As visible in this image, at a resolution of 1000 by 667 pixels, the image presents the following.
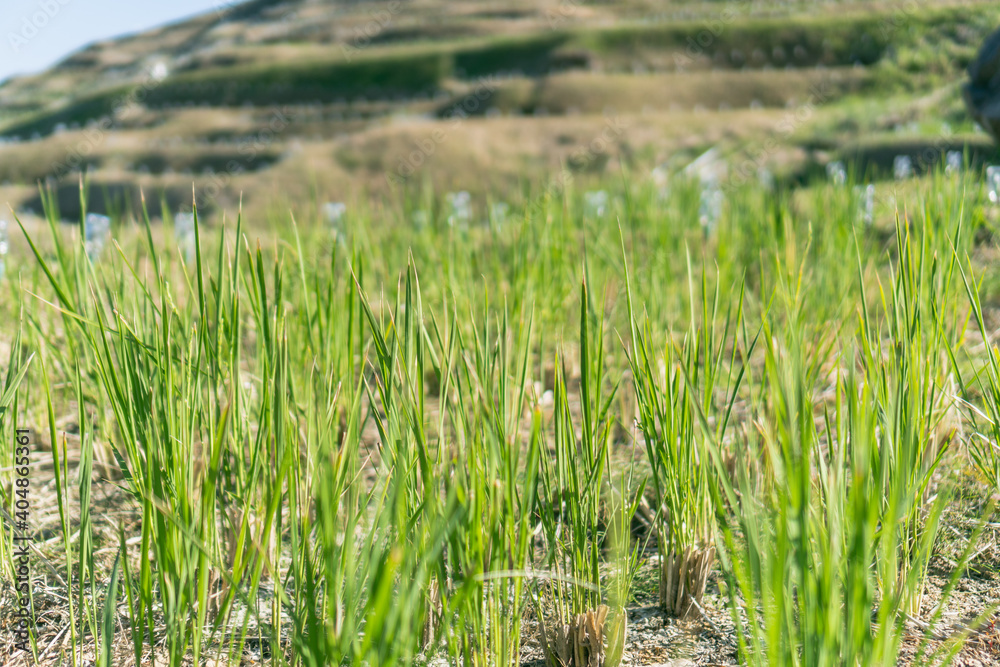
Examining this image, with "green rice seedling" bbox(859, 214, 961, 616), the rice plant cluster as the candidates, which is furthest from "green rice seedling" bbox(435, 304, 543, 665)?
"green rice seedling" bbox(859, 214, 961, 616)

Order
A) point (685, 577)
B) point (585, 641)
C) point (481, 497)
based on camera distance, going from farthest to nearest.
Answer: point (685, 577)
point (585, 641)
point (481, 497)

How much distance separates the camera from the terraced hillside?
10.8 metres

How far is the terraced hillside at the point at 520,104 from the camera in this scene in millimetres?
10758

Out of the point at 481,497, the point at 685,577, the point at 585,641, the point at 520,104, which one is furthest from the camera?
the point at 520,104

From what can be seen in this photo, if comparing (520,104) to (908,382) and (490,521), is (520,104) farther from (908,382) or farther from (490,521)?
(490,521)

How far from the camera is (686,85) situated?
1844 centimetres

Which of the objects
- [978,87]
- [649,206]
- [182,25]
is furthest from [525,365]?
[182,25]

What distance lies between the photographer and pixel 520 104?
18625 mm

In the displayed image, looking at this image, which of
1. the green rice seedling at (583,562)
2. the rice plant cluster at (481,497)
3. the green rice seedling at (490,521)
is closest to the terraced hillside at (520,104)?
the rice plant cluster at (481,497)

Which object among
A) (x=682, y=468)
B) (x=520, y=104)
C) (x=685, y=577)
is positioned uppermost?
(x=520, y=104)

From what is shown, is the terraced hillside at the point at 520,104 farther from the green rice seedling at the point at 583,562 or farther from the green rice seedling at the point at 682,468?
the green rice seedling at the point at 583,562

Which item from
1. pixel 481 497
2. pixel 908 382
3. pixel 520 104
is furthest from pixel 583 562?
pixel 520 104

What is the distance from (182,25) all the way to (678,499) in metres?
72.0

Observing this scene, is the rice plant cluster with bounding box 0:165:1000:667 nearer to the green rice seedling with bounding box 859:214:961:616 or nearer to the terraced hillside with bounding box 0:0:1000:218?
the green rice seedling with bounding box 859:214:961:616
